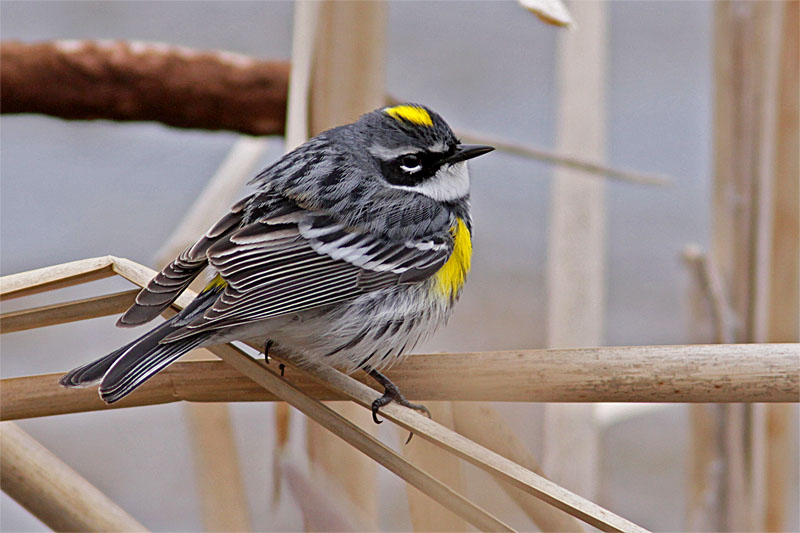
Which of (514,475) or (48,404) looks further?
(48,404)

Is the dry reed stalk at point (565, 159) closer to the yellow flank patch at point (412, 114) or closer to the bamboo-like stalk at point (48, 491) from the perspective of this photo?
the yellow flank patch at point (412, 114)

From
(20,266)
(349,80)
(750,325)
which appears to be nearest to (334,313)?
(349,80)

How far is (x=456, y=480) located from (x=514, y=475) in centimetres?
34

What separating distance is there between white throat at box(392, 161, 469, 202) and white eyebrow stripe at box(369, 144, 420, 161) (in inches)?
3.3


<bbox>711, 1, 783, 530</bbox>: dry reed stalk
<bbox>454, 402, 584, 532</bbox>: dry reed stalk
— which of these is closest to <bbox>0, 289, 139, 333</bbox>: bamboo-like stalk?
<bbox>454, 402, 584, 532</bbox>: dry reed stalk

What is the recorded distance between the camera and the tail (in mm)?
1305

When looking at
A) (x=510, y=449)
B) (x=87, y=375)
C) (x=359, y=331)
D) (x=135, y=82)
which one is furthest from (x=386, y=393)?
(x=135, y=82)

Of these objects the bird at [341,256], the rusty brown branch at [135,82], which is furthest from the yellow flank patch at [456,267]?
the rusty brown branch at [135,82]

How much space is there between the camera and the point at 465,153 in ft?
6.81

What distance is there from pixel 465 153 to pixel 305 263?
1.82ft

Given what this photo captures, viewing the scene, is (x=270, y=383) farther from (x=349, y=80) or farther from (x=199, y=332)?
(x=349, y=80)

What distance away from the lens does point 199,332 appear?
149 centimetres

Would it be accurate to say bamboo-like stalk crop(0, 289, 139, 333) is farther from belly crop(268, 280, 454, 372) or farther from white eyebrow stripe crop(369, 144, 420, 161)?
white eyebrow stripe crop(369, 144, 420, 161)

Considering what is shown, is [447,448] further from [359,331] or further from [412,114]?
[412,114]
